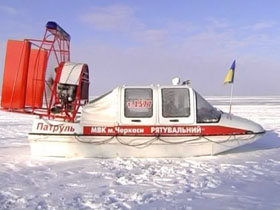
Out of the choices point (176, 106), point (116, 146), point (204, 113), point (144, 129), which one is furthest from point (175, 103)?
point (116, 146)

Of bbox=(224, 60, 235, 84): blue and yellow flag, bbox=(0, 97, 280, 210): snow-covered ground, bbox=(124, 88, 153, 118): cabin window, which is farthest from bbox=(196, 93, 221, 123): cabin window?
bbox=(224, 60, 235, 84): blue and yellow flag

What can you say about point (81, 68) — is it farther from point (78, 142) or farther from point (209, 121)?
point (209, 121)

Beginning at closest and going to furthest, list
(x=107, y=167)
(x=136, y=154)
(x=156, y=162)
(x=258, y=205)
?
(x=258, y=205), (x=107, y=167), (x=156, y=162), (x=136, y=154)

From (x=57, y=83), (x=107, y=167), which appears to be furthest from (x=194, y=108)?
(x=57, y=83)

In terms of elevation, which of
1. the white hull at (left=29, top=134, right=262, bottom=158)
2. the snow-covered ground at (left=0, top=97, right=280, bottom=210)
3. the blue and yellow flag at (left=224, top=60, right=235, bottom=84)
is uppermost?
the blue and yellow flag at (left=224, top=60, right=235, bottom=84)

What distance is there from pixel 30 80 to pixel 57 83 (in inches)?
27.4

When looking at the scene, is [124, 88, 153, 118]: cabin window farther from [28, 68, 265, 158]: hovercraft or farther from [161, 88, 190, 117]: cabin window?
[161, 88, 190, 117]: cabin window

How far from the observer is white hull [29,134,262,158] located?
8.28 metres

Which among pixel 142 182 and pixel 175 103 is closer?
pixel 142 182

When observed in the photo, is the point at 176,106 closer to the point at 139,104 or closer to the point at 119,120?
the point at 139,104

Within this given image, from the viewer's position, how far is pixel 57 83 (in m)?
8.62

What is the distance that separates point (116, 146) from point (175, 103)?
1.68m

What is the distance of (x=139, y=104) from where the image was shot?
840cm

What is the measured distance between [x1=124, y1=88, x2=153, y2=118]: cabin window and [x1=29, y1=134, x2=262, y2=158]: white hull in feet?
1.89
